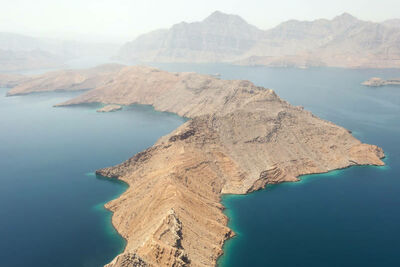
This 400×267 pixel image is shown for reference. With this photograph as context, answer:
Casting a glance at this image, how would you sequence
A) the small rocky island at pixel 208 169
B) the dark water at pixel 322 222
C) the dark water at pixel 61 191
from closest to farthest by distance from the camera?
the small rocky island at pixel 208 169 → the dark water at pixel 322 222 → the dark water at pixel 61 191

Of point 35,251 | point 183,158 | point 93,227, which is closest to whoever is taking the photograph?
point 35,251

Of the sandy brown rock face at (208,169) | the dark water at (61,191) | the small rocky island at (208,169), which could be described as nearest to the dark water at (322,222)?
the small rocky island at (208,169)

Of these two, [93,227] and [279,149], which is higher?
[279,149]

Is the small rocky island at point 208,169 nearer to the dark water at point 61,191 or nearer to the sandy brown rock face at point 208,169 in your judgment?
the sandy brown rock face at point 208,169

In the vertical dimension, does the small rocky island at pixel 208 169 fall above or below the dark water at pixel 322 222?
above

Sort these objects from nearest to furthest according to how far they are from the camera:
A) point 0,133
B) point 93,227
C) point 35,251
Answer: point 35,251, point 93,227, point 0,133

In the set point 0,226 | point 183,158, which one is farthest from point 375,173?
point 0,226

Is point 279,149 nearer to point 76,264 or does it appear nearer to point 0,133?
point 76,264
